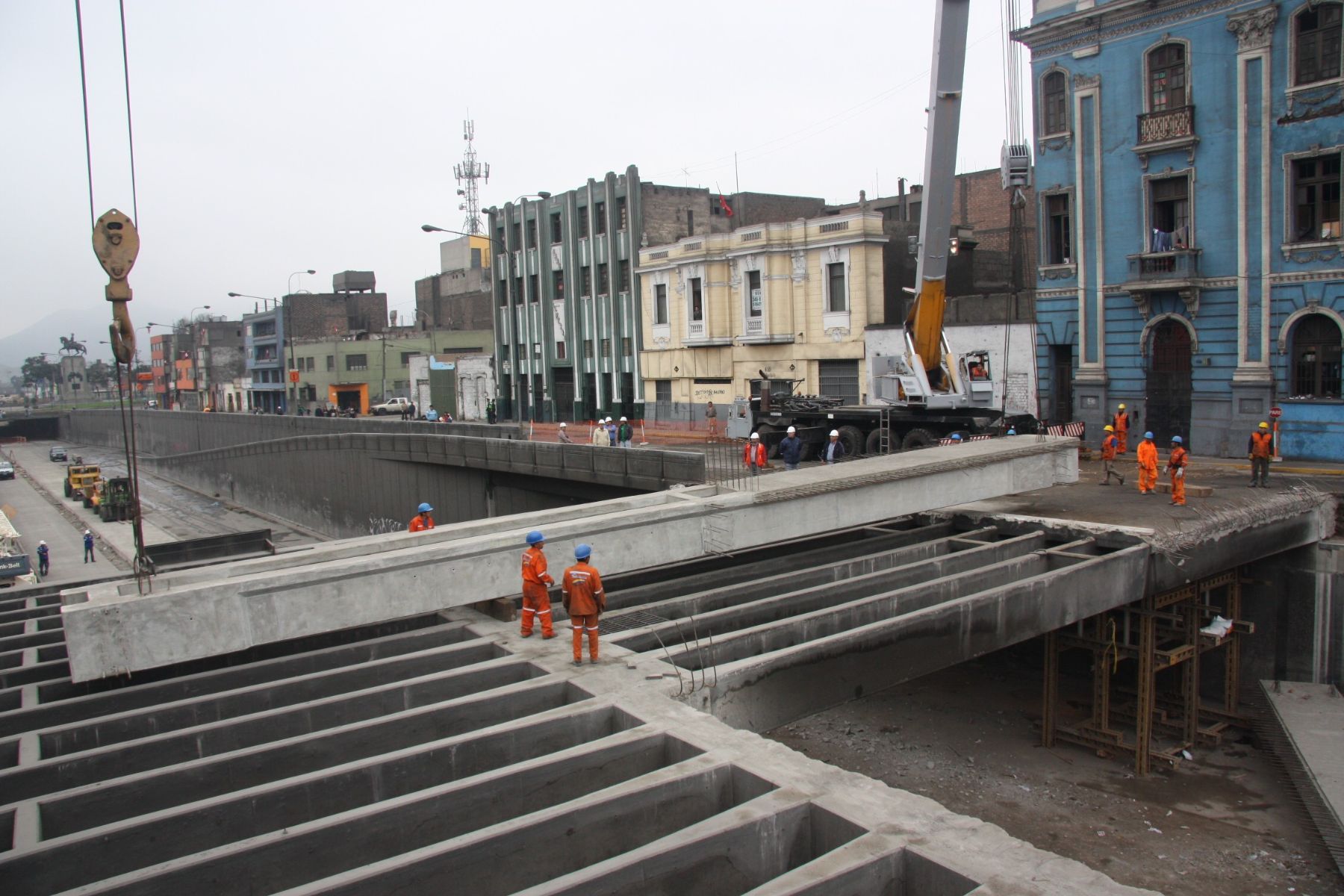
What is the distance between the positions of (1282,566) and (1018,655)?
554cm

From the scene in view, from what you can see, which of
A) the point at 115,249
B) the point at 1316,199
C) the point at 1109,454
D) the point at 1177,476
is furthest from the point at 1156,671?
the point at 115,249

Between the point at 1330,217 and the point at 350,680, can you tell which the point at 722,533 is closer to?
the point at 350,680

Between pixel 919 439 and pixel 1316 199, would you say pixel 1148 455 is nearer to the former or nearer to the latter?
pixel 919 439

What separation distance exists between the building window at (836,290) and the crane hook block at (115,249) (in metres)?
31.1

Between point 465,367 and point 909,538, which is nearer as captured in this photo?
point 909,538

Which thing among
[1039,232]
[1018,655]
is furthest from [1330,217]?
[1018,655]

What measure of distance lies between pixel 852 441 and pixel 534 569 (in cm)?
1986

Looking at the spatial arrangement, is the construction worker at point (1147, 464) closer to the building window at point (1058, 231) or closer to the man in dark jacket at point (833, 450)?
the man in dark jacket at point (833, 450)

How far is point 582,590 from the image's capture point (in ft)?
32.2

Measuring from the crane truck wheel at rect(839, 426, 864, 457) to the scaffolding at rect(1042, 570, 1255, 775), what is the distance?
1115 centimetres

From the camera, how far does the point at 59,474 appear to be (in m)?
83.5

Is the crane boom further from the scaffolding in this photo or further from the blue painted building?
the scaffolding

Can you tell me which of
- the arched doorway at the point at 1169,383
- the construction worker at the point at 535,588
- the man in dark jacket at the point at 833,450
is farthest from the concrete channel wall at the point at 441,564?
the arched doorway at the point at 1169,383

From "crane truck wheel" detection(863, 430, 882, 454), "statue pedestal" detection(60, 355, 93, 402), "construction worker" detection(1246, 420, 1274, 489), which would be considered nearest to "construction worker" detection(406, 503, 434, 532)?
"crane truck wheel" detection(863, 430, 882, 454)
